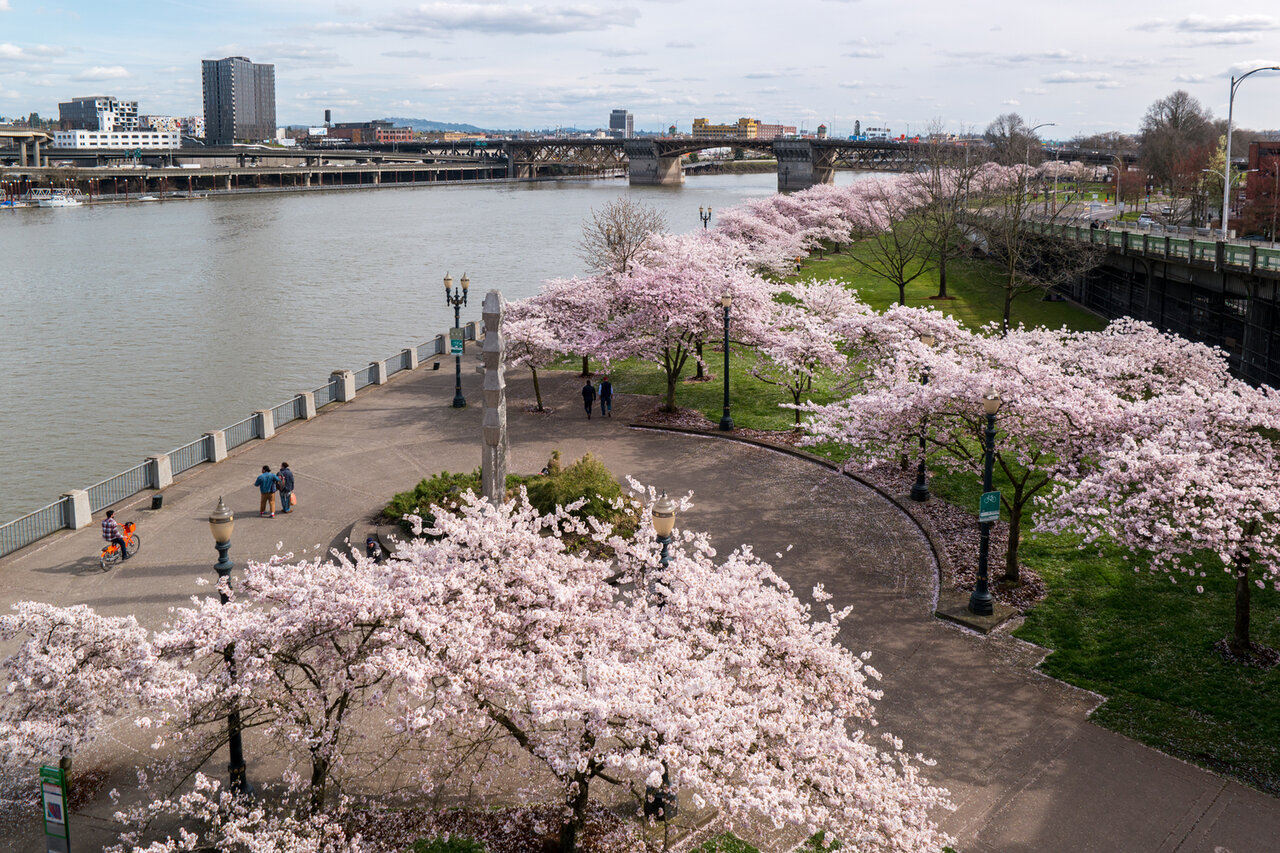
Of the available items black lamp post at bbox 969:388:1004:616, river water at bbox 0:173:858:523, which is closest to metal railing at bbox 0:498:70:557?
river water at bbox 0:173:858:523

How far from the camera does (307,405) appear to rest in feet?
113

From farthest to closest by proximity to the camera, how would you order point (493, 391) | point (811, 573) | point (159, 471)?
point (159, 471)
point (811, 573)
point (493, 391)

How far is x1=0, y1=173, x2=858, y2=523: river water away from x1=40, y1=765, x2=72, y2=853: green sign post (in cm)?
2062

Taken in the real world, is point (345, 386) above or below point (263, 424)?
above

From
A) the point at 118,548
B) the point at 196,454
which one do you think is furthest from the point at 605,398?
the point at 118,548

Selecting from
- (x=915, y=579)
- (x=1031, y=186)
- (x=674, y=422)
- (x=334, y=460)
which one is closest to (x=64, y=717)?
(x=915, y=579)

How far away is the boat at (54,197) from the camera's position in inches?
6009

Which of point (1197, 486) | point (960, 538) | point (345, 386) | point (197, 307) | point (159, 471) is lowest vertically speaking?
point (960, 538)

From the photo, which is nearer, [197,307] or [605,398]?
[605,398]

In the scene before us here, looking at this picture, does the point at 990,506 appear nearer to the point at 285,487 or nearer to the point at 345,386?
the point at 285,487

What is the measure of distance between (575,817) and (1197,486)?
11611 mm

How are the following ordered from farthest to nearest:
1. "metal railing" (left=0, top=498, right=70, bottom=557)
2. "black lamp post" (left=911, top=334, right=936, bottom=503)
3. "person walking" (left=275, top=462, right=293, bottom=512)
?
"person walking" (left=275, top=462, right=293, bottom=512)
"black lamp post" (left=911, top=334, right=936, bottom=503)
"metal railing" (left=0, top=498, right=70, bottom=557)

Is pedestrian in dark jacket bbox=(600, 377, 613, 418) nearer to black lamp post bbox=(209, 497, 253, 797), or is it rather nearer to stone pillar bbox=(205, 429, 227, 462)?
stone pillar bbox=(205, 429, 227, 462)

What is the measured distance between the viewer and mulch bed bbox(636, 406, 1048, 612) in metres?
20.3
